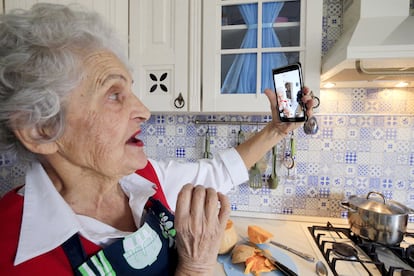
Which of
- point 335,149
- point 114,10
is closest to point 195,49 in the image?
point 114,10

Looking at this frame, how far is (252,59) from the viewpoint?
2.97 ft

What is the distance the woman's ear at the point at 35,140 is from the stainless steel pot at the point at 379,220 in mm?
1092

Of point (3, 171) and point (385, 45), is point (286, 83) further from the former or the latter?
point (3, 171)

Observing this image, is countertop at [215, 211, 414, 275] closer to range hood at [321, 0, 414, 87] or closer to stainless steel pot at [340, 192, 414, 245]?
stainless steel pot at [340, 192, 414, 245]

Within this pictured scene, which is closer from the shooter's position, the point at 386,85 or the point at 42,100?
the point at 42,100

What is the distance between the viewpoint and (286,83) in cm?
75

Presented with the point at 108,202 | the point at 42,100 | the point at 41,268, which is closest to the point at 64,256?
the point at 41,268

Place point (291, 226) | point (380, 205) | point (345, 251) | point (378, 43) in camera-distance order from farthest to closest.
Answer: point (291, 226) < point (380, 205) < point (345, 251) < point (378, 43)

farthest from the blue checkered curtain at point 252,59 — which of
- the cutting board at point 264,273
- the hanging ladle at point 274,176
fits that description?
the cutting board at point 264,273

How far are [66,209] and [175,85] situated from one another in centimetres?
60

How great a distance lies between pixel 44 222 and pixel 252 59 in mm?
846

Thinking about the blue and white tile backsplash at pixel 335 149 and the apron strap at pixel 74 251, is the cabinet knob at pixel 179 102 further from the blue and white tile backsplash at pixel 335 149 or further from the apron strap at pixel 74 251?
the apron strap at pixel 74 251

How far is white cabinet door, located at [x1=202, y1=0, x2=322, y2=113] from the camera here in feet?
2.88

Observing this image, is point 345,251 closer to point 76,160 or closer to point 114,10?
point 76,160
